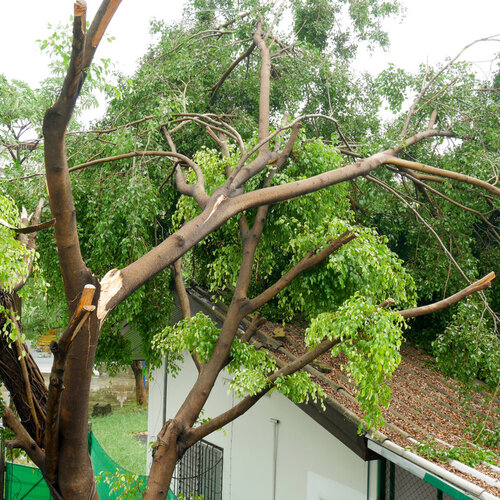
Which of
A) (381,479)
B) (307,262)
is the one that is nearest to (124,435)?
(381,479)

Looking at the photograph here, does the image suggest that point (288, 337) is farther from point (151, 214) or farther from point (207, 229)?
point (207, 229)

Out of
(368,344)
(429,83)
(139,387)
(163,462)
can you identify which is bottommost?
(139,387)

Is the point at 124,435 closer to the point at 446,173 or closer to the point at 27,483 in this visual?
the point at 27,483

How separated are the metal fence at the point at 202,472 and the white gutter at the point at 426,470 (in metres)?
4.77

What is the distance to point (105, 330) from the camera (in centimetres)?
809

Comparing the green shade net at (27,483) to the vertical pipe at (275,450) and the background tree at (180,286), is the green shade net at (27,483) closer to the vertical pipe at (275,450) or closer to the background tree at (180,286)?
the vertical pipe at (275,450)

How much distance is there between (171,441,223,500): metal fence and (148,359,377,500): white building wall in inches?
8.5

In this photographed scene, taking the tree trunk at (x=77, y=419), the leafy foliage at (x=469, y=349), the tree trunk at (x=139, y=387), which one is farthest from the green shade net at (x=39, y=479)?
the tree trunk at (x=139, y=387)

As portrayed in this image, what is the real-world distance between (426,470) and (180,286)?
3.57m

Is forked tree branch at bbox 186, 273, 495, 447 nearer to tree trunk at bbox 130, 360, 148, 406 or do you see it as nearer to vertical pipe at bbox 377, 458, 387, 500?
vertical pipe at bbox 377, 458, 387, 500

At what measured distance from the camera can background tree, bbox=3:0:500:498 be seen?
3.54 meters

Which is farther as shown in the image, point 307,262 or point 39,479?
point 39,479

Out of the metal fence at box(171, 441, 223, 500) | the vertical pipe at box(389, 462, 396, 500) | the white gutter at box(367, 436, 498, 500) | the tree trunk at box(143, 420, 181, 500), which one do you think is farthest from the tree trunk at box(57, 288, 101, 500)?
the metal fence at box(171, 441, 223, 500)

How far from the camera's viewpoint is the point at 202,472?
10445 millimetres
